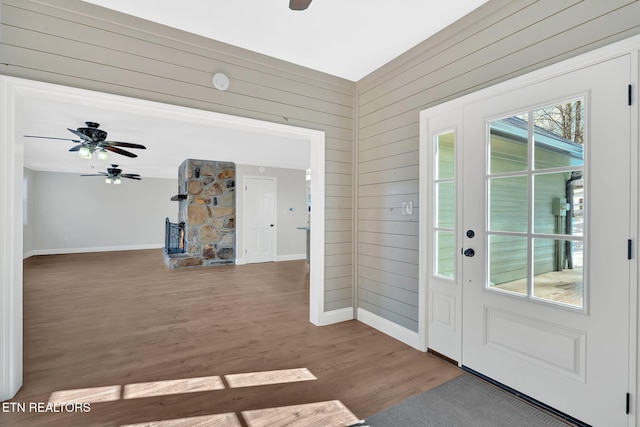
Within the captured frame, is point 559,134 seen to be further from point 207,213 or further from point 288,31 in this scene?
point 207,213

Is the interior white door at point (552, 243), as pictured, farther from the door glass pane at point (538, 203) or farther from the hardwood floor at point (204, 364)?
the hardwood floor at point (204, 364)

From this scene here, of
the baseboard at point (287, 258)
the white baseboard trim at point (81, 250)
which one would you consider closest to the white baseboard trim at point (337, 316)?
the baseboard at point (287, 258)

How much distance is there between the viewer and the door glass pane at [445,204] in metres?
2.55

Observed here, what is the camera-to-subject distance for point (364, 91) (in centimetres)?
347

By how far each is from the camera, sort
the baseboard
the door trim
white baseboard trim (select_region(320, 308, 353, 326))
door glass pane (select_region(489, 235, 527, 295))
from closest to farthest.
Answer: the door trim, door glass pane (select_region(489, 235, 527, 295)), white baseboard trim (select_region(320, 308, 353, 326)), the baseboard

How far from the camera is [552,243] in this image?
1.92 meters

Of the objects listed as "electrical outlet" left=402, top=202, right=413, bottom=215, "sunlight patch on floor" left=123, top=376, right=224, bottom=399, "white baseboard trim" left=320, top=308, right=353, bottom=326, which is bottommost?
"sunlight patch on floor" left=123, top=376, right=224, bottom=399

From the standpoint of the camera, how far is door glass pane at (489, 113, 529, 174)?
6.77 feet

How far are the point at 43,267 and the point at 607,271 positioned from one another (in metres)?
9.53

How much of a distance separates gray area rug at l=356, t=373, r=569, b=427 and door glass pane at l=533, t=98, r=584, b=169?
1.55m

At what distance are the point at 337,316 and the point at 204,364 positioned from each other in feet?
Result: 4.94

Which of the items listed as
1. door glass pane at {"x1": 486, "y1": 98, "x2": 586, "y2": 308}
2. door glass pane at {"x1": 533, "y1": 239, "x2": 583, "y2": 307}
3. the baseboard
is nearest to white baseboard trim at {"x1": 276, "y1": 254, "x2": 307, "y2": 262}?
the baseboard

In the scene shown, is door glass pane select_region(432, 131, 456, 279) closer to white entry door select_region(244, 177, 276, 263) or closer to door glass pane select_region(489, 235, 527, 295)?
door glass pane select_region(489, 235, 527, 295)

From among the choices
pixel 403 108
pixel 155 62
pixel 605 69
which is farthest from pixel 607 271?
pixel 155 62
